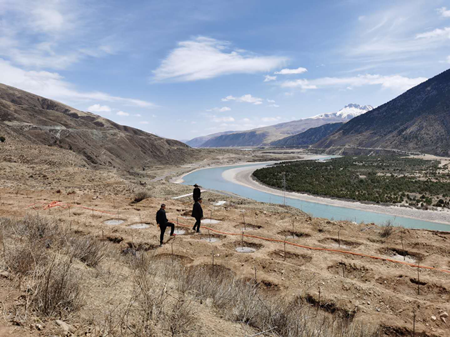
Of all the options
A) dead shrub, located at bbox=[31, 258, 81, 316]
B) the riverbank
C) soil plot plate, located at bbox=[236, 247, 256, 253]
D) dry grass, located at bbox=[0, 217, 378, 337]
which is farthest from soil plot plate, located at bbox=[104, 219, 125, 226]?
the riverbank

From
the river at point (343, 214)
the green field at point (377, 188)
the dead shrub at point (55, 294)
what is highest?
the dead shrub at point (55, 294)

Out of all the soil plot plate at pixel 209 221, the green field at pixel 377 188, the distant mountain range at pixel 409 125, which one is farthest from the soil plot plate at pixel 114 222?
the distant mountain range at pixel 409 125

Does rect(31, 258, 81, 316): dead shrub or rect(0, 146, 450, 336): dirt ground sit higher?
rect(31, 258, 81, 316): dead shrub

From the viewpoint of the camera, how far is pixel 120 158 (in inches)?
2771

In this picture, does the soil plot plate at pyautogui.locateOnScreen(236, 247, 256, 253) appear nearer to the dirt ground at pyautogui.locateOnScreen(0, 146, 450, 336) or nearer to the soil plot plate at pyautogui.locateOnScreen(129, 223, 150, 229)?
the dirt ground at pyautogui.locateOnScreen(0, 146, 450, 336)

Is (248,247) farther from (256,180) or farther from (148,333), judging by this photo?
Answer: (256,180)

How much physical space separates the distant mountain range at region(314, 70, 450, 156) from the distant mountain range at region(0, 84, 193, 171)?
88046 millimetres

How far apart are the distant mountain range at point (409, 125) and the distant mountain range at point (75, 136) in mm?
88046

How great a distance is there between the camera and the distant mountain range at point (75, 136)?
51.2 meters

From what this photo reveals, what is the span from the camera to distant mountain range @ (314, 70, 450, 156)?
354 ft

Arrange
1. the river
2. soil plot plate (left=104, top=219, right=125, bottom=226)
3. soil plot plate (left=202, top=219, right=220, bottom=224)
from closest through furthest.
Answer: soil plot plate (left=104, top=219, right=125, bottom=226), soil plot plate (left=202, top=219, right=220, bottom=224), the river

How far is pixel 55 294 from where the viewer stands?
141 inches

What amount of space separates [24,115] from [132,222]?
64.0m

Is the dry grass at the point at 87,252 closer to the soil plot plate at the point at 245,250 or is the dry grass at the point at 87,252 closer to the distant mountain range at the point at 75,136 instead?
the soil plot plate at the point at 245,250
